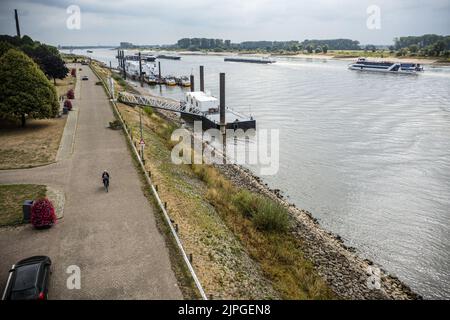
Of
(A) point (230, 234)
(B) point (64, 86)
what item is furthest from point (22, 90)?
(B) point (64, 86)

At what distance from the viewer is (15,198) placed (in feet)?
66.0

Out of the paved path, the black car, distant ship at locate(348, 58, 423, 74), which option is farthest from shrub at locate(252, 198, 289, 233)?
distant ship at locate(348, 58, 423, 74)

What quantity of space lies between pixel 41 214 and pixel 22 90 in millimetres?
21876

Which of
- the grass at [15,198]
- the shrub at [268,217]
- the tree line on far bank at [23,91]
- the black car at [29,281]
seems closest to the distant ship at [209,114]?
the tree line on far bank at [23,91]

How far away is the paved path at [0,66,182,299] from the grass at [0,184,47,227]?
811 millimetres

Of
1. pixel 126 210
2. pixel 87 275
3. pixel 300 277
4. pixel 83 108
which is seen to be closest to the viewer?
pixel 87 275

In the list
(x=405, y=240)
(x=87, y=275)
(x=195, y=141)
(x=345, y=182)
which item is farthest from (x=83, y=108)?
(x=405, y=240)

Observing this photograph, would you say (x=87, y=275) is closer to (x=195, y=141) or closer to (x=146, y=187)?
(x=146, y=187)

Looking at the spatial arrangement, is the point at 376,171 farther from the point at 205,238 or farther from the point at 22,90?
the point at 22,90

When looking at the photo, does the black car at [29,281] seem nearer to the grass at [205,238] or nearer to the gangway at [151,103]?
the grass at [205,238]

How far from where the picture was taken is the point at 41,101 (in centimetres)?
3431

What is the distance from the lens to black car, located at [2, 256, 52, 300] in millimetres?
11406

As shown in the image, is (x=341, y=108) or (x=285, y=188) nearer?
(x=285, y=188)

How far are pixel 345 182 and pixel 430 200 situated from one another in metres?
6.43
